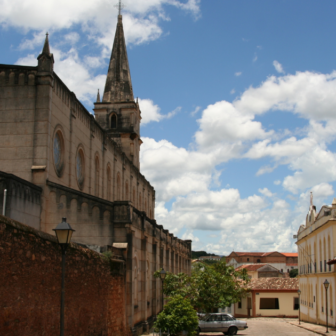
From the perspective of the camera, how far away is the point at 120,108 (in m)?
52.8

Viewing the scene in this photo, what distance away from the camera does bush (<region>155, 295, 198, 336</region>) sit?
1825 cm

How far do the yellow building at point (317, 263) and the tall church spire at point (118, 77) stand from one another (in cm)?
2440

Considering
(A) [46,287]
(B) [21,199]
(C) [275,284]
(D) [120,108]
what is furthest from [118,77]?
(A) [46,287]

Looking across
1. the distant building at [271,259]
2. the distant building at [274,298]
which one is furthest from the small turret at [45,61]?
the distant building at [271,259]

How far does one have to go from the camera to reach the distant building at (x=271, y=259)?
150000 mm

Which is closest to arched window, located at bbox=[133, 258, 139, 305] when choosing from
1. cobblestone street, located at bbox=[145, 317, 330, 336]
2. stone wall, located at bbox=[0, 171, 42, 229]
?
stone wall, located at bbox=[0, 171, 42, 229]

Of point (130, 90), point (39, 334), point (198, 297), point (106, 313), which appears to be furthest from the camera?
point (130, 90)

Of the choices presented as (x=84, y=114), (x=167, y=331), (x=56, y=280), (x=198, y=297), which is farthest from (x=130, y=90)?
(x=56, y=280)

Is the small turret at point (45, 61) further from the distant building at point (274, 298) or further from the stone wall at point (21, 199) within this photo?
the distant building at point (274, 298)

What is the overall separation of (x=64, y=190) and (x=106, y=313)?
6382 millimetres

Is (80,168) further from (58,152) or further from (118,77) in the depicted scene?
(118,77)

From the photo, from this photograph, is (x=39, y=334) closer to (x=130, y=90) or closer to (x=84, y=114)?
(x=84, y=114)

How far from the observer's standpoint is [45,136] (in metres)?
20.8

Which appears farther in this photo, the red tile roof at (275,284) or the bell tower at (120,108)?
the red tile roof at (275,284)
